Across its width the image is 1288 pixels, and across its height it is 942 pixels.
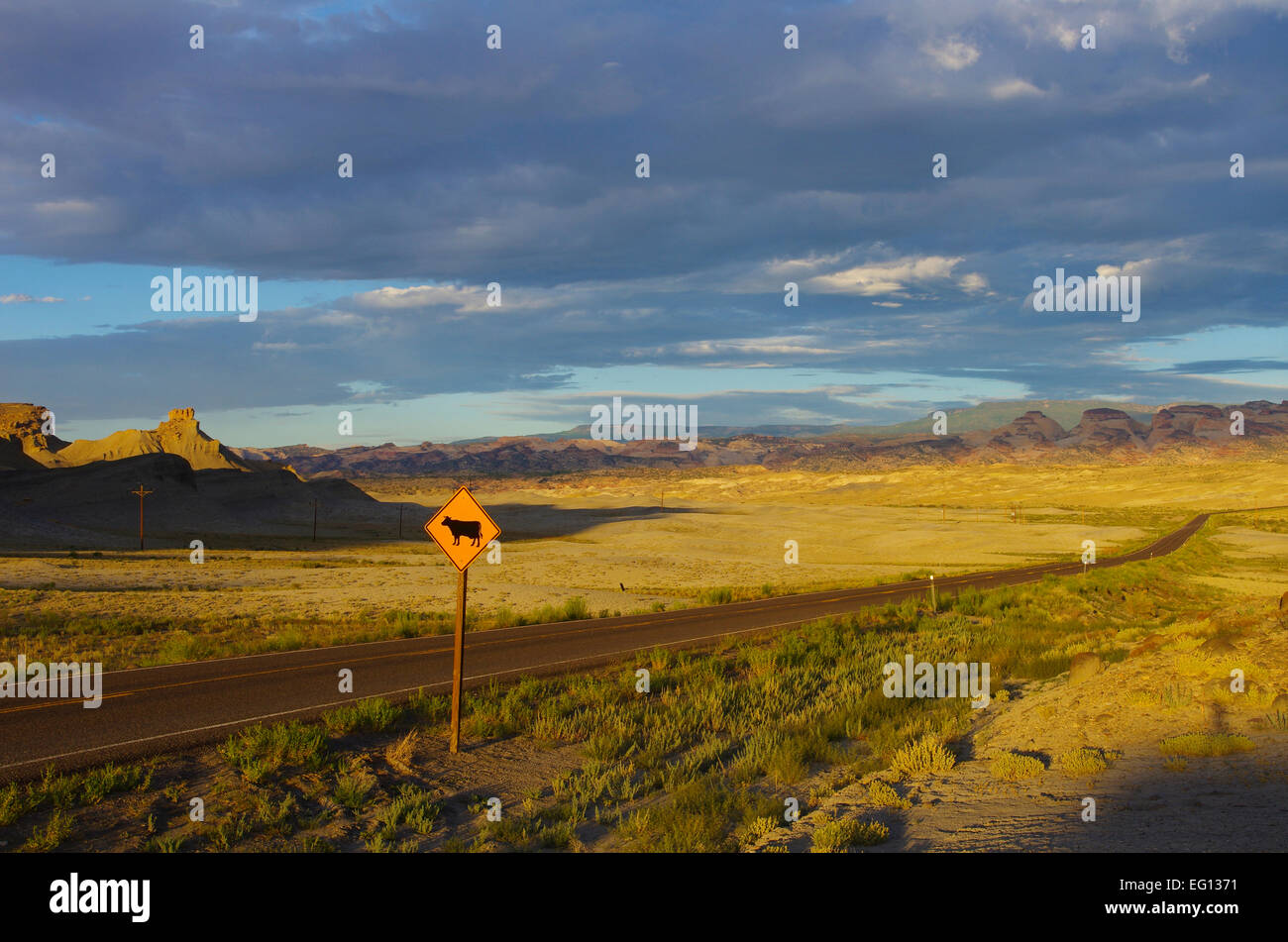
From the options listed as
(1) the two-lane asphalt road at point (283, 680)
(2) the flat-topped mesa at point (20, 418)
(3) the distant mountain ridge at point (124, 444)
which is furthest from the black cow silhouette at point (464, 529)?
(2) the flat-topped mesa at point (20, 418)

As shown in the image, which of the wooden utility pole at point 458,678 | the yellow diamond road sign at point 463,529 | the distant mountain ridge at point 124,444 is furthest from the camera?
the distant mountain ridge at point 124,444

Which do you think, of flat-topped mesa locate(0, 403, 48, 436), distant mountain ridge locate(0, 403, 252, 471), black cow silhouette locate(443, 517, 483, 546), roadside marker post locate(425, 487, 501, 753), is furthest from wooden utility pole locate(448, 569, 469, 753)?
flat-topped mesa locate(0, 403, 48, 436)

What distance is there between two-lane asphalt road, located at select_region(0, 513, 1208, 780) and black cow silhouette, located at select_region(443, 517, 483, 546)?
4.29m

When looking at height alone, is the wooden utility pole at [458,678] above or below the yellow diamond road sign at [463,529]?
below

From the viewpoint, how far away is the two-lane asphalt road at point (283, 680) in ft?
36.4

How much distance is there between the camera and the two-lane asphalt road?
436 inches

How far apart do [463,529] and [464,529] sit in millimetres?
14

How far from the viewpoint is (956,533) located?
87.0 metres

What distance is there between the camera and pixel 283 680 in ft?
51.6

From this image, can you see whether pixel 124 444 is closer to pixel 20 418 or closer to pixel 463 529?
pixel 20 418

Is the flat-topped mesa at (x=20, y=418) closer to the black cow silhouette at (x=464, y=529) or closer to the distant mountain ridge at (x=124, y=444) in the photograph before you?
the distant mountain ridge at (x=124, y=444)

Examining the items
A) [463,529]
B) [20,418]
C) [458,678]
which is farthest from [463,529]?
[20,418]

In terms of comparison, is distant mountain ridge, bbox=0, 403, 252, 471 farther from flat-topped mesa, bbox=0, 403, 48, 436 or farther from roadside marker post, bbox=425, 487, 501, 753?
roadside marker post, bbox=425, 487, 501, 753

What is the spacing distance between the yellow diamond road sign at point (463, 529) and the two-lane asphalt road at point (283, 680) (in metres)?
4.15
